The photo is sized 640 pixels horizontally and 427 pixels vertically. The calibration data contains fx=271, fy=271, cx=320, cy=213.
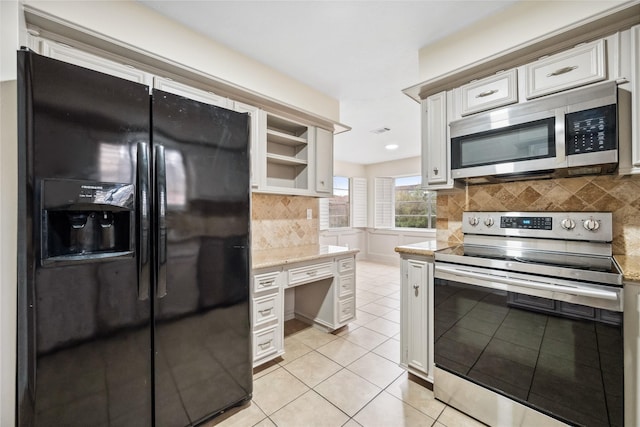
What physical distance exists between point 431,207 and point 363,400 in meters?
5.21

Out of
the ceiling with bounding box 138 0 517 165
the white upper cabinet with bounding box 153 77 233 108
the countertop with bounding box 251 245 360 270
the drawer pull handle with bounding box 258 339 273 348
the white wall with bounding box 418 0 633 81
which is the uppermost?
the ceiling with bounding box 138 0 517 165

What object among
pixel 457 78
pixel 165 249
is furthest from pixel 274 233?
pixel 457 78

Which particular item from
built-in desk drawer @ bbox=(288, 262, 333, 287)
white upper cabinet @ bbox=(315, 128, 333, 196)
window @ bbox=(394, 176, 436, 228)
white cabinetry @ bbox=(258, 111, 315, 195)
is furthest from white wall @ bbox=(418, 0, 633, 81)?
window @ bbox=(394, 176, 436, 228)

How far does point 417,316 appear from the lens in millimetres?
1915

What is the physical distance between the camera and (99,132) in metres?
1.20

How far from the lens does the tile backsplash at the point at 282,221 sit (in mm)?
2734

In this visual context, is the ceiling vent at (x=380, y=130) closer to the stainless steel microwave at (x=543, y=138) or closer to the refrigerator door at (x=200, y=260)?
the stainless steel microwave at (x=543, y=138)

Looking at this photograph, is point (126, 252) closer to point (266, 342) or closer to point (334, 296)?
point (266, 342)

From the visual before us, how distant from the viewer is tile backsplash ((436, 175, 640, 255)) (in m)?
1.57

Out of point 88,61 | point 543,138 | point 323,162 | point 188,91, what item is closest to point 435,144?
point 543,138

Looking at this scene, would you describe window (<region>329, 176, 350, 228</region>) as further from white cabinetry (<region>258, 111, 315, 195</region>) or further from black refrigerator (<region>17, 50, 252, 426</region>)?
black refrigerator (<region>17, 50, 252, 426</region>)

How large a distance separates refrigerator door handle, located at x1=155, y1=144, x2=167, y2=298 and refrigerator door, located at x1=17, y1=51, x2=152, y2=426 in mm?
88

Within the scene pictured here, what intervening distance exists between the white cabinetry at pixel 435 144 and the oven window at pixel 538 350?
31.8 inches

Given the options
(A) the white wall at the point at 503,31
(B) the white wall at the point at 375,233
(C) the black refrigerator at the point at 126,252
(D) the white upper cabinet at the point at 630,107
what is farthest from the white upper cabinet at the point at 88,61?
(B) the white wall at the point at 375,233
